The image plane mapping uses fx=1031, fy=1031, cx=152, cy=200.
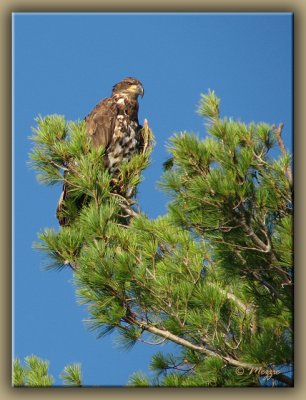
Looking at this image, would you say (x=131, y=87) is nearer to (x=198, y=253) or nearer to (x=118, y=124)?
(x=118, y=124)

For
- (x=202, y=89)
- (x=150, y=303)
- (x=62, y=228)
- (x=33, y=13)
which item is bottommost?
(x=150, y=303)

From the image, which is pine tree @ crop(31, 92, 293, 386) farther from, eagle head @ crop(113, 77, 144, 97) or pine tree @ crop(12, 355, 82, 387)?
eagle head @ crop(113, 77, 144, 97)

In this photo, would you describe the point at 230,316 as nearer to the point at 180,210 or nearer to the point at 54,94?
the point at 180,210

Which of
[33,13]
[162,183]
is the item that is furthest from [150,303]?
[33,13]

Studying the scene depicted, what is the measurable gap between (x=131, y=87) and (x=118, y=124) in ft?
0.76

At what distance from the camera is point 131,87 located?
16.0ft

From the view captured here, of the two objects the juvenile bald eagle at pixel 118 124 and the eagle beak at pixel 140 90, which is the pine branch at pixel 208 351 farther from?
the eagle beak at pixel 140 90

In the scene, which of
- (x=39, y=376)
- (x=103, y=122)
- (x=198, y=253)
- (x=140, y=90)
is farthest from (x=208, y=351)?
(x=140, y=90)

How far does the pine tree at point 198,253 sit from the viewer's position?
349cm

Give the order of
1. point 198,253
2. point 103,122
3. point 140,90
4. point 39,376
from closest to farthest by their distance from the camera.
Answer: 1. point 39,376
2. point 198,253
3. point 103,122
4. point 140,90

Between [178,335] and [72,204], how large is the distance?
2.37 feet

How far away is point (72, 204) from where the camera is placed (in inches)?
157

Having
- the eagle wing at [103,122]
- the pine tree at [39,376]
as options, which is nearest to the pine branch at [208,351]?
the pine tree at [39,376]

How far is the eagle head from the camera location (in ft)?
15.9
